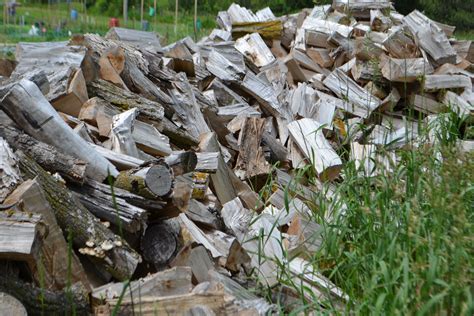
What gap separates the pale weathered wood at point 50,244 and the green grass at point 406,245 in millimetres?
869

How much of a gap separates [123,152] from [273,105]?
87.2 inches

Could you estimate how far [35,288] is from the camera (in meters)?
2.73

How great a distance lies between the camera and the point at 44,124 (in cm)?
354

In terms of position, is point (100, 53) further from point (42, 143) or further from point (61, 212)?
point (61, 212)

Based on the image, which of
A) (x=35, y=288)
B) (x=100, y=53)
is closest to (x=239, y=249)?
(x=35, y=288)

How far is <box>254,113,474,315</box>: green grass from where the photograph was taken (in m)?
2.40

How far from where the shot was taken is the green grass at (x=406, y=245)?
2396 mm

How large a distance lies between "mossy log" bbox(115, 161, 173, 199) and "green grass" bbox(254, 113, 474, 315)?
61cm

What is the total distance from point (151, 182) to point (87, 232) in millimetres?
367

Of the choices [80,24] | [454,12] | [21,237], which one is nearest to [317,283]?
[21,237]

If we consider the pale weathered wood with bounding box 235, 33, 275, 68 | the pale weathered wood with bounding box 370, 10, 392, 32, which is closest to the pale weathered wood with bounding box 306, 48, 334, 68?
the pale weathered wood with bounding box 235, 33, 275, 68

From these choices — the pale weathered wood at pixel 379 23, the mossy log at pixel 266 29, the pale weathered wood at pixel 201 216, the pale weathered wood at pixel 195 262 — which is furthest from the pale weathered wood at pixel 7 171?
the pale weathered wood at pixel 379 23

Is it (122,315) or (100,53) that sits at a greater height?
(100,53)

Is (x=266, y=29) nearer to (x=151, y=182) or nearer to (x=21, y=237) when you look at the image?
(x=151, y=182)
